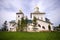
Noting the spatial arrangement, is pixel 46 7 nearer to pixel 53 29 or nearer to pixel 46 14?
pixel 46 14

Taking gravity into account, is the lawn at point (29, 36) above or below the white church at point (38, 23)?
below

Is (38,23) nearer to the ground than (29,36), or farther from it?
farther from it

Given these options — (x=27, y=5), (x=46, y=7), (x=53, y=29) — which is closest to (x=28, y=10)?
(x=27, y=5)

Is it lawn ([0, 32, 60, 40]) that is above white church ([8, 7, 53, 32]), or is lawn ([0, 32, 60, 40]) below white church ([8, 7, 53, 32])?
below

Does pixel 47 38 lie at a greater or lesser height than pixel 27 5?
lesser

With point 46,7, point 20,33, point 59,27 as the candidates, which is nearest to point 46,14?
point 46,7

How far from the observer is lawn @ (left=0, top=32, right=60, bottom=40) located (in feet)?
18.2

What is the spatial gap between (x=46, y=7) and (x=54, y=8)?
0.25 m

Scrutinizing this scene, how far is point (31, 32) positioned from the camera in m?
5.59

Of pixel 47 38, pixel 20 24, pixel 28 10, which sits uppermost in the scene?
pixel 28 10

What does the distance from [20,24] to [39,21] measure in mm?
595

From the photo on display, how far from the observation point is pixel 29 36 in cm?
557

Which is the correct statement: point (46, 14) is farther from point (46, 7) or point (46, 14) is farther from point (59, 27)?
point (59, 27)

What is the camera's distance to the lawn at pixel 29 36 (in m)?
5.54
